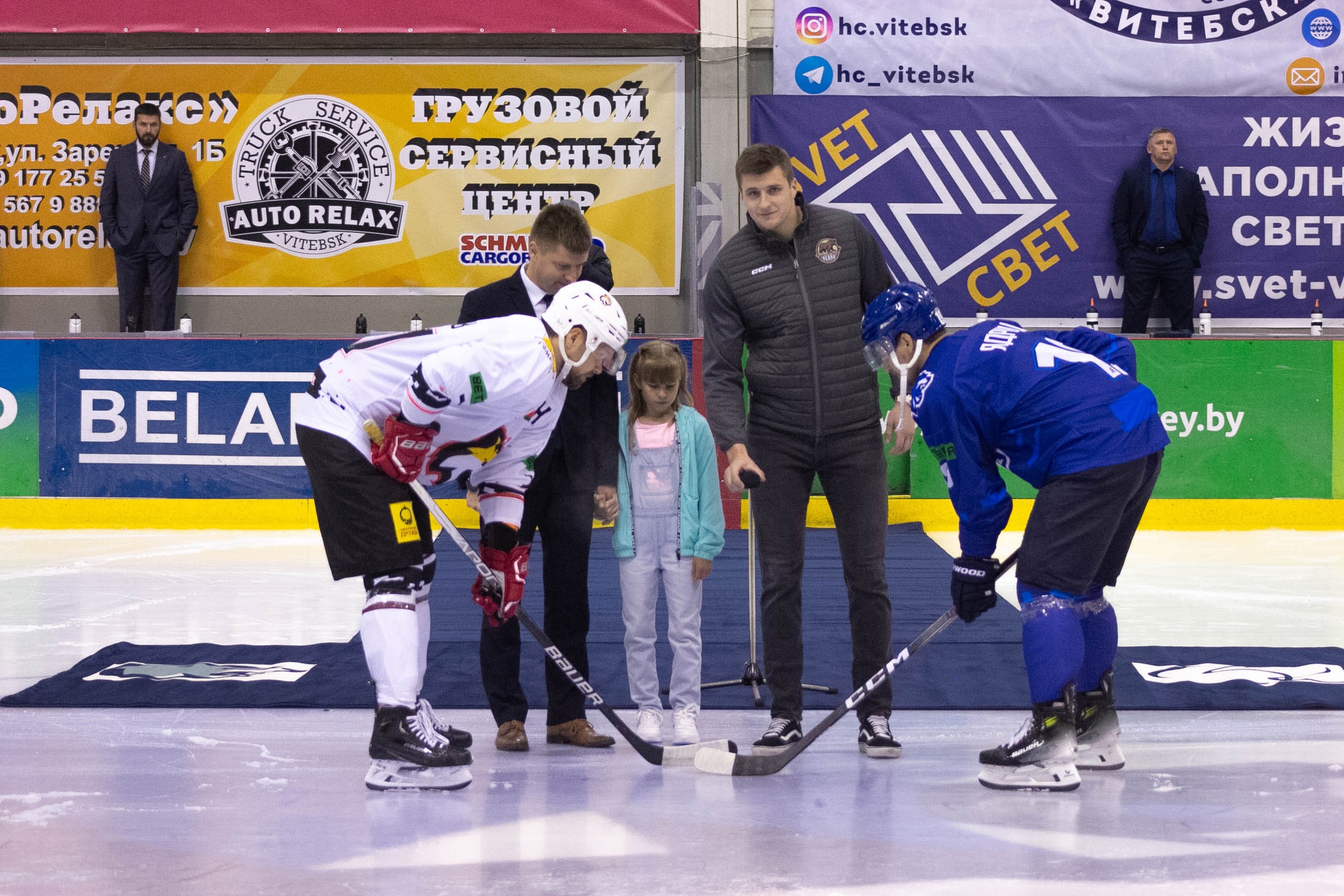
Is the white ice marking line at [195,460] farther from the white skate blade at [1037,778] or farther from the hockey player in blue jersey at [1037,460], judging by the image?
the white skate blade at [1037,778]

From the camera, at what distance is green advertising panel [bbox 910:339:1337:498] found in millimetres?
8211

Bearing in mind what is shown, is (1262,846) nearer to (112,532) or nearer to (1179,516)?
(1179,516)

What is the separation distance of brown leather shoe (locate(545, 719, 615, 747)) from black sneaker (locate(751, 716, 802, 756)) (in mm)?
419

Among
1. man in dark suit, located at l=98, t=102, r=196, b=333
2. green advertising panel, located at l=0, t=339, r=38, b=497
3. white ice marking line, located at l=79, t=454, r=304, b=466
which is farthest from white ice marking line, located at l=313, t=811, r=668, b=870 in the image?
man in dark suit, located at l=98, t=102, r=196, b=333

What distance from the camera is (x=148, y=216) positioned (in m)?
10.5

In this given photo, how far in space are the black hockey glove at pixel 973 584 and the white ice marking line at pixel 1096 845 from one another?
560 millimetres

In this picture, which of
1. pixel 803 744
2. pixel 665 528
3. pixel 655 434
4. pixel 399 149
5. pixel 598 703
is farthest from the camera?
pixel 399 149

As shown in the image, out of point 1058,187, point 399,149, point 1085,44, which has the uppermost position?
point 1085,44

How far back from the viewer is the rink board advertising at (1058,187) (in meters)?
10.5

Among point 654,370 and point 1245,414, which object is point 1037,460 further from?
point 1245,414

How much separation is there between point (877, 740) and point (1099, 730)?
0.57 meters

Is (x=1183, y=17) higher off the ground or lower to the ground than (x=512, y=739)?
higher

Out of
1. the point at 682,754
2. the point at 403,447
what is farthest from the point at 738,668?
the point at 403,447

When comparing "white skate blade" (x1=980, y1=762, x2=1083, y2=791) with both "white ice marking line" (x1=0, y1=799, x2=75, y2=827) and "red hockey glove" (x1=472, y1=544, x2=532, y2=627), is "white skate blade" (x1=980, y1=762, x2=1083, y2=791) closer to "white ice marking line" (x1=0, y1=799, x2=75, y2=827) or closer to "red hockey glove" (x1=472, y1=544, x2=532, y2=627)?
"red hockey glove" (x1=472, y1=544, x2=532, y2=627)
